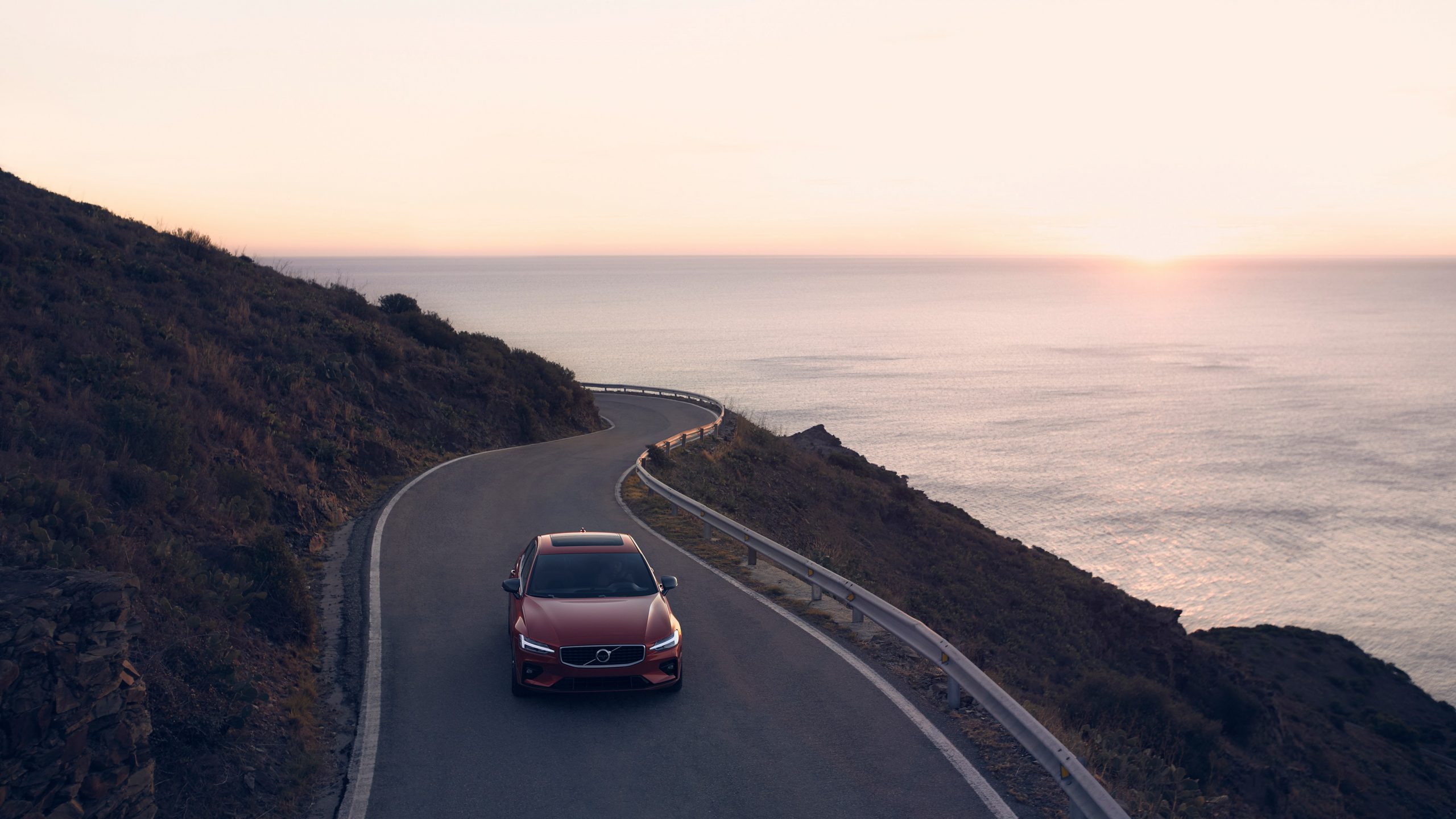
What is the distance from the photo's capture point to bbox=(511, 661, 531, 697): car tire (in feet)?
27.6

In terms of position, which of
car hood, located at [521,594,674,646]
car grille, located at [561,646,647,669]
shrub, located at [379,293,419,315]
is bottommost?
car grille, located at [561,646,647,669]

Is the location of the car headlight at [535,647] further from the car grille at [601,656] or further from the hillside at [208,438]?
the hillside at [208,438]

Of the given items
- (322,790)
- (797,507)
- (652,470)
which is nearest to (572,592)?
(322,790)

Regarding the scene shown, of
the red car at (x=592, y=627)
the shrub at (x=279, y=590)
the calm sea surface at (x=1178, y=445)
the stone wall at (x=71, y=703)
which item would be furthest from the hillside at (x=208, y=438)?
the calm sea surface at (x=1178, y=445)

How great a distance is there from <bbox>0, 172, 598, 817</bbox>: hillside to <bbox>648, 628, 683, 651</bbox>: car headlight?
302 cm

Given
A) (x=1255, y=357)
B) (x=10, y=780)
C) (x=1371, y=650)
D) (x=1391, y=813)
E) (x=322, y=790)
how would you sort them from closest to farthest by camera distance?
(x=10, y=780) < (x=322, y=790) < (x=1391, y=813) < (x=1371, y=650) < (x=1255, y=357)

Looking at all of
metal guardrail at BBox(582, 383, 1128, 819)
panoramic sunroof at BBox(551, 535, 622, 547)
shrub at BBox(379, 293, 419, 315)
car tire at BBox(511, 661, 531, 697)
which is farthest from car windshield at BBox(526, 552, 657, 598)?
shrub at BBox(379, 293, 419, 315)

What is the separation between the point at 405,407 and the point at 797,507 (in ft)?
40.4

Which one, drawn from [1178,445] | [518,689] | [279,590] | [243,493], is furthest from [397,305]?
[1178,445]

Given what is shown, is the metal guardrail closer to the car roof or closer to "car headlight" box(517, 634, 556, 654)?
the car roof

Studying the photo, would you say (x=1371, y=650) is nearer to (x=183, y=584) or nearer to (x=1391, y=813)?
(x=1391, y=813)

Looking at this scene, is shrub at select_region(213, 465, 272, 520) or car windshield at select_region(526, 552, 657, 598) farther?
shrub at select_region(213, 465, 272, 520)

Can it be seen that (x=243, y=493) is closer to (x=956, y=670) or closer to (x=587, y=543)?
(x=587, y=543)

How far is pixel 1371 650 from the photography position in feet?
130
